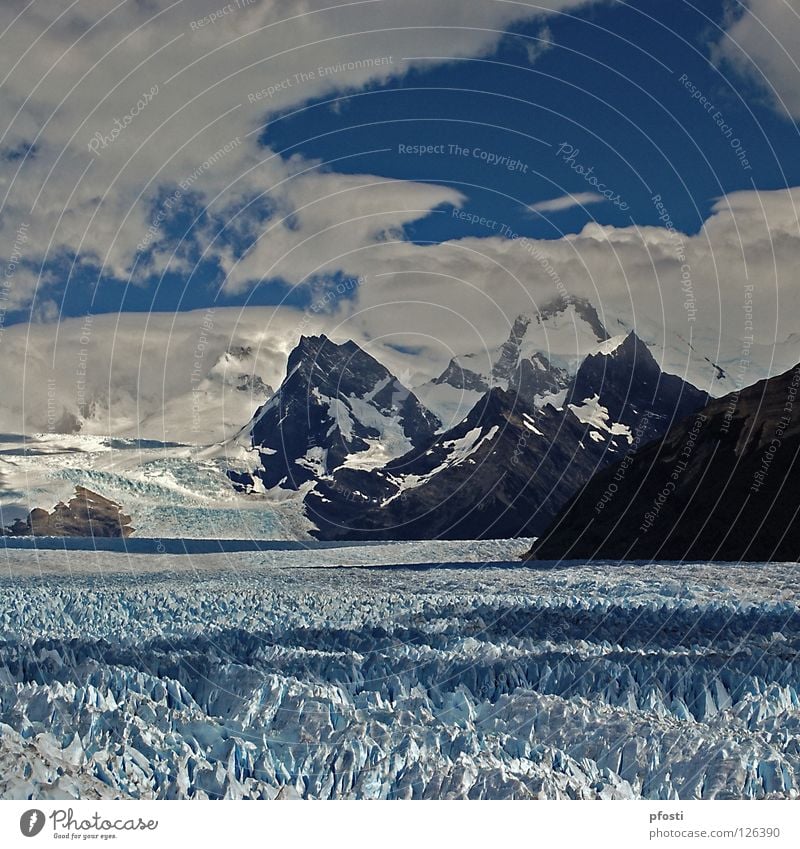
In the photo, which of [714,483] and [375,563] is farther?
[375,563]

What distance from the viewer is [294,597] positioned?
45.5 meters

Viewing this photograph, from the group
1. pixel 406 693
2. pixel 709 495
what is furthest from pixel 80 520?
pixel 406 693

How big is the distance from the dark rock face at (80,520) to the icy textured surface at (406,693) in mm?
122615

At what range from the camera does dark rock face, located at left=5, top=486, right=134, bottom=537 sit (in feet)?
527

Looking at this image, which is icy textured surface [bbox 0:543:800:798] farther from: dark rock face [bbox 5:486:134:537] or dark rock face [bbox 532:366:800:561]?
dark rock face [bbox 5:486:134:537]

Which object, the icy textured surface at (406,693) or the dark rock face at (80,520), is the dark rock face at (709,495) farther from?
Result: the dark rock face at (80,520)

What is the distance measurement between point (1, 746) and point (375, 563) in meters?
66.2

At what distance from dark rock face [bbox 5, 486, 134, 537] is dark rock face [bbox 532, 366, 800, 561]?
10410 centimetres

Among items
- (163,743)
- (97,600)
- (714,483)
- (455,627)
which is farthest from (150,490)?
(163,743)

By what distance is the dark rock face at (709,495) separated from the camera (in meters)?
65.2

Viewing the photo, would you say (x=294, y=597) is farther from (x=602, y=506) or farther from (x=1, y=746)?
(x=602, y=506)

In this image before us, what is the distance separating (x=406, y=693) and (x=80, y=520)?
510ft

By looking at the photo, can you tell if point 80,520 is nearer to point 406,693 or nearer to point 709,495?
point 709,495

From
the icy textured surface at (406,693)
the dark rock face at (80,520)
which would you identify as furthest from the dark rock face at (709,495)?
the dark rock face at (80,520)
